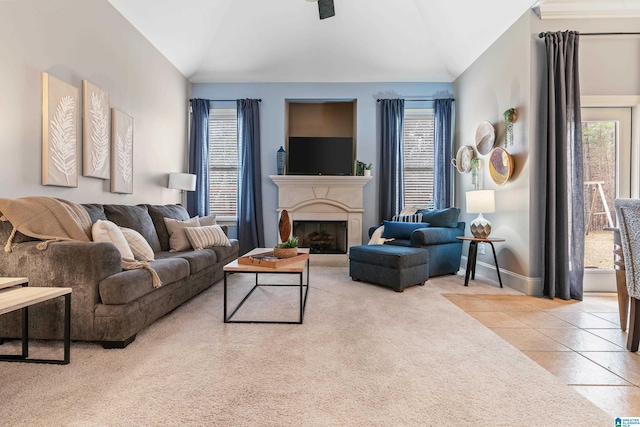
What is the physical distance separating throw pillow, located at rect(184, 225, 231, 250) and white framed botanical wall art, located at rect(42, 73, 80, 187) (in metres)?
1.20

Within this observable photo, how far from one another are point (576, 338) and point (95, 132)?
4444mm

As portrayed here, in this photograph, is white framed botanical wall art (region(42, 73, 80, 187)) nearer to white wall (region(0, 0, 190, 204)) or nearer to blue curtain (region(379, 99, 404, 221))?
white wall (region(0, 0, 190, 204))

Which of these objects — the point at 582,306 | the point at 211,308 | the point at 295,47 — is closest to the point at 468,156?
the point at 582,306

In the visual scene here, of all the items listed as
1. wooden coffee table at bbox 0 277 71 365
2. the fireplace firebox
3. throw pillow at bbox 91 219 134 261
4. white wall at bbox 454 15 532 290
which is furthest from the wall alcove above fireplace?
wooden coffee table at bbox 0 277 71 365

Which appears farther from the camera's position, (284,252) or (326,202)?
(326,202)

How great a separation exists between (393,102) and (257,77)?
2334 mm

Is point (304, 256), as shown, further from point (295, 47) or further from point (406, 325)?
point (295, 47)

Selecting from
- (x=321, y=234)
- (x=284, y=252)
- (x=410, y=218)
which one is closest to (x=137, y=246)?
(x=284, y=252)

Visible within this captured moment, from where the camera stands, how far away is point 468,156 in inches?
195

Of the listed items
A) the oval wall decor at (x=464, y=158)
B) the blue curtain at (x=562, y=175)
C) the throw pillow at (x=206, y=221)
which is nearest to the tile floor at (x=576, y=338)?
the blue curtain at (x=562, y=175)

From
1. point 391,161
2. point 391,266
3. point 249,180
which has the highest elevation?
point 391,161

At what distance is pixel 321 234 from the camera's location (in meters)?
5.76

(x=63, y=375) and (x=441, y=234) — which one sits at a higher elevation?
(x=441, y=234)

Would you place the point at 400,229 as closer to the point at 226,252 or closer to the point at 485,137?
the point at 485,137
